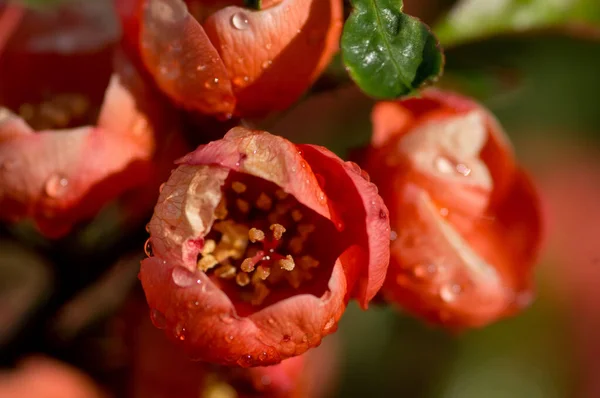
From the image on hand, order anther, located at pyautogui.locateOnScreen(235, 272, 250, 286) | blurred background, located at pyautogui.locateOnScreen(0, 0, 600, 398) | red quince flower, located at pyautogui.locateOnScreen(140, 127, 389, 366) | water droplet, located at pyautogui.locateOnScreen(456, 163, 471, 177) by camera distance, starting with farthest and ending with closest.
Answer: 1. blurred background, located at pyautogui.locateOnScreen(0, 0, 600, 398)
2. water droplet, located at pyautogui.locateOnScreen(456, 163, 471, 177)
3. anther, located at pyautogui.locateOnScreen(235, 272, 250, 286)
4. red quince flower, located at pyautogui.locateOnScreen(140, 127, 389, 366)

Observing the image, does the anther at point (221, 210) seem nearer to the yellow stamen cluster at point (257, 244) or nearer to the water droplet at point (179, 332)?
the yellow stamen cluster at point (257, 244)

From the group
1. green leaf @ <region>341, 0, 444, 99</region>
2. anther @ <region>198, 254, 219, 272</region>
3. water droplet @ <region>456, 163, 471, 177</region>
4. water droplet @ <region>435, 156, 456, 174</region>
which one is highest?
green leaf @ <region>341, 0, 444, 99</region>

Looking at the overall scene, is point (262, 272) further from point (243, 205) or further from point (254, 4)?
point (254, 4)

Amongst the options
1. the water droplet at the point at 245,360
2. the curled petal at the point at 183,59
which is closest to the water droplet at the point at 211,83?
the curled petal at the point at 183,59

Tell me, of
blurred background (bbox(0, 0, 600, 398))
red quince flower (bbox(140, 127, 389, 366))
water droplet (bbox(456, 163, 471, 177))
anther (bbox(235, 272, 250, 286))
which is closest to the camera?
red quince flower (bbox(140, 127, 389, 366))

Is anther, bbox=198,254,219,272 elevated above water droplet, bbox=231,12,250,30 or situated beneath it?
situated beneath

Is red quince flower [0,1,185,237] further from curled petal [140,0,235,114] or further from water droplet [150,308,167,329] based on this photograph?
water droplet [150,308,167,329]

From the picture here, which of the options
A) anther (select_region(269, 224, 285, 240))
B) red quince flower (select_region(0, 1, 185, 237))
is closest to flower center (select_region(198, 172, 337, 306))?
anther (select_region(269, 224, 285, 240))
